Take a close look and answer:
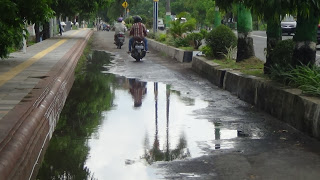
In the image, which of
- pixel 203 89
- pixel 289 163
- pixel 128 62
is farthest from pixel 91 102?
pixel 128 62

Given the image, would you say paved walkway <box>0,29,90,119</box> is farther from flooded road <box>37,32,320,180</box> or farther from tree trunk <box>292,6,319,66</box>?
tree trunk <box>292,6,319,66</box>

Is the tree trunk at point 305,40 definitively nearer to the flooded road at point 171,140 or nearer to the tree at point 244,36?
the flooded road at point 171,140

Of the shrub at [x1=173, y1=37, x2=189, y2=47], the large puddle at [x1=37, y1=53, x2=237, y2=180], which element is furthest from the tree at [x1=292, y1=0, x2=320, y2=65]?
the shrub at [x1=173, y1=37, x2=189, y2=47]

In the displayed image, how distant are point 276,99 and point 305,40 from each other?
4.35ft

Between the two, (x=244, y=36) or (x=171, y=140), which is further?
(x=244, y=36)

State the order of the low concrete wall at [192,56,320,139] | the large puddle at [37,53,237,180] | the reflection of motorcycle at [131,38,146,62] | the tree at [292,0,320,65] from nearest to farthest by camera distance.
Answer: the large puddle at [37,53,237,180] → the low concrete wall at [192,56,320,139] → the tree at [292,0,320,65] → the reflection of motorcycle at [131,38,146,62]

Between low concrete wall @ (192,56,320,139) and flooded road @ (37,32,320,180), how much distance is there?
0.16 metres

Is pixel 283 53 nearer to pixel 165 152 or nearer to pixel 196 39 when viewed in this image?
pixel 165 152

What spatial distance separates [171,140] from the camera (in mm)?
7367

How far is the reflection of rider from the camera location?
10820 millimetres

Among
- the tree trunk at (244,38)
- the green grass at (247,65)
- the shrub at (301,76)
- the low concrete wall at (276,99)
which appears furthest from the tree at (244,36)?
the shrub at (301,76)

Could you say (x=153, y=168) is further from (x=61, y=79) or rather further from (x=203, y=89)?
(x=203, y=89)

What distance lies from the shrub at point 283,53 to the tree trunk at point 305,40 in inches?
25.2

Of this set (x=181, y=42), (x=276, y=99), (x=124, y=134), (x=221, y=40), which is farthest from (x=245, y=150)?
(x=181, y=42)
